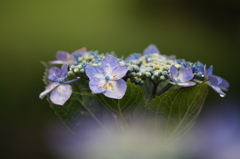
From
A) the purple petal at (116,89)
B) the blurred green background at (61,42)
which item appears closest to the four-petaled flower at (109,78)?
the purple petal at (116,89)

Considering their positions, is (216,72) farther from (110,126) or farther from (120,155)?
(120,155)

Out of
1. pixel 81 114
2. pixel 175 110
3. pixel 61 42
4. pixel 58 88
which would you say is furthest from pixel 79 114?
pixel 61 42

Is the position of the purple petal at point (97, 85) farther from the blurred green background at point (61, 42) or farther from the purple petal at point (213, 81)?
the blurred green background at point (61, 42)

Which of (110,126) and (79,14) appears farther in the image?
(79,14)

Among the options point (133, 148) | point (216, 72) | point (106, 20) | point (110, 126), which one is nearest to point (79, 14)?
point (106, 20)

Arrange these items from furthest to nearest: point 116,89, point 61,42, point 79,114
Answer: point 61,42 → point 79,114 → point 116,89

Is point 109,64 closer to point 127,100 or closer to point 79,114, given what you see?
point 127,100

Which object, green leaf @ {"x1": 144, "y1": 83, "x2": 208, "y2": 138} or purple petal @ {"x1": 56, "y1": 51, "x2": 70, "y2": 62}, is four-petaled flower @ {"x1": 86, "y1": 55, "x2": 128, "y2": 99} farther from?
purple petal @ {"x1": 56, "y1": 51, "x2": 70, "y2": 62}
